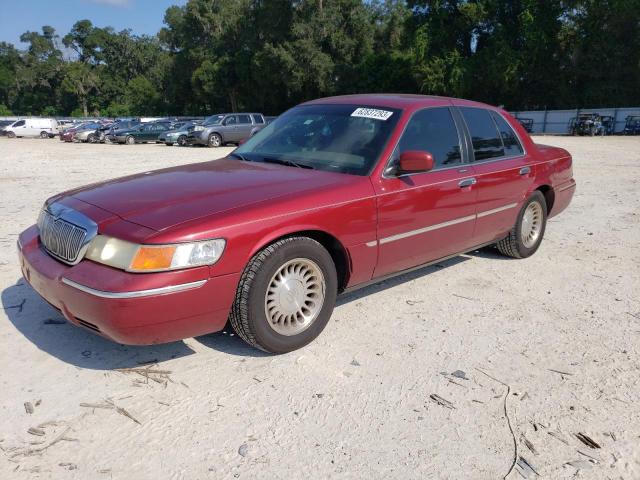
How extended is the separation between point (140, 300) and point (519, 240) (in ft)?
12.8

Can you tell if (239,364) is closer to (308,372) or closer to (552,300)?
(308,372)

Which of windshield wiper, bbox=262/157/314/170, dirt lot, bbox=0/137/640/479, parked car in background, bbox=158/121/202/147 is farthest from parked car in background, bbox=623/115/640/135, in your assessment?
windshield wiper, bbox=262/157/314/170

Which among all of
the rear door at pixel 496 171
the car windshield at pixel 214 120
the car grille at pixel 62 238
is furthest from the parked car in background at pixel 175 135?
the car grille at pixel 62 238

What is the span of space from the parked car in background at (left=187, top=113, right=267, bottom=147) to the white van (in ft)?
78.7

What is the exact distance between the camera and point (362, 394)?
9.86ft

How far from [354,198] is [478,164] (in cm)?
158

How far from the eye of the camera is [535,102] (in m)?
48.2

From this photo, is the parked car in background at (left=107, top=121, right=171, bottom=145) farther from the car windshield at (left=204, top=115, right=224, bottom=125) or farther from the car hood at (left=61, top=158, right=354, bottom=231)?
the car hood at (left=61, top=158, right=354, bottom=231)

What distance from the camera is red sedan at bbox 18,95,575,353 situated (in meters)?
2.89

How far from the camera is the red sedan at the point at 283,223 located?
2893 mm

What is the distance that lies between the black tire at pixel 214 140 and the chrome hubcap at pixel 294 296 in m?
22.6

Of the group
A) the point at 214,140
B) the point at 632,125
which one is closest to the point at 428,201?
the point at 214,140

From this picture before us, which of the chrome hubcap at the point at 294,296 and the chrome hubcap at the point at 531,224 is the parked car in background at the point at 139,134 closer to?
the chrome hubcap at the point at 531,224

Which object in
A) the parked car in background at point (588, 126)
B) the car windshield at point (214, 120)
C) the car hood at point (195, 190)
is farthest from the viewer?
the parked car in background at point (588, 126)
